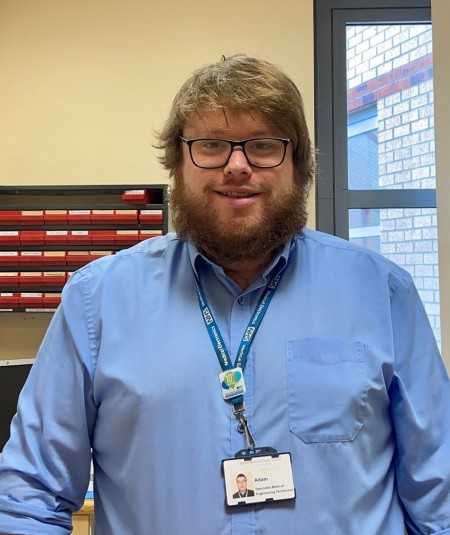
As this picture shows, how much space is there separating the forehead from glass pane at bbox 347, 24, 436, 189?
64.0 inches

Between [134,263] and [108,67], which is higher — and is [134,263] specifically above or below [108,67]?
below

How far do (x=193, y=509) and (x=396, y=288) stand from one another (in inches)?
21.3

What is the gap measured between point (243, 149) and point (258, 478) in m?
0.57

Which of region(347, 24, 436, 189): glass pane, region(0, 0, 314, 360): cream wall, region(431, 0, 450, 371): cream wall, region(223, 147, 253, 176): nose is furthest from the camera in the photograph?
region(347, 24, 436, 189): glass pane

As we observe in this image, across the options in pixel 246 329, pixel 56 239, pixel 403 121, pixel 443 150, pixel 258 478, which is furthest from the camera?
pixel 403 121

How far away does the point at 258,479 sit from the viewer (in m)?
0.83

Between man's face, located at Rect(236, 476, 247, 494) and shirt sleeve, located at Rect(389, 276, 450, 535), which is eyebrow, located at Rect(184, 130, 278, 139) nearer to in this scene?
shirt sleeve, located at Rect(389, 276, 450, 535)

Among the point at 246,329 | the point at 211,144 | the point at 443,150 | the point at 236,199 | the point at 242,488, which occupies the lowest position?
the point at 242,488

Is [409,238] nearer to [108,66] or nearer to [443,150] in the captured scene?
[443,150]

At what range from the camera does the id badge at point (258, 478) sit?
832 millimetres

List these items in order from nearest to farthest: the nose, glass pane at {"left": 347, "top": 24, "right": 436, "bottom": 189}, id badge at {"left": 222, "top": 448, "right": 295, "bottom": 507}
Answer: id badge at {"left": 222, "top": 448, "right": 295, "bottom": 507} → the nose → glass pane at {"left": 347, "top": 24, "right": 436, "bottom": 189}

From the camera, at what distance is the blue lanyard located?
890 millimetres

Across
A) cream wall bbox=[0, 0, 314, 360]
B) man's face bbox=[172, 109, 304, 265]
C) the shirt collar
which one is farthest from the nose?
cream wall bbox=[0, 0, 314, 360]

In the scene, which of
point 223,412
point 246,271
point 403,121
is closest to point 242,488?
point 223,412
